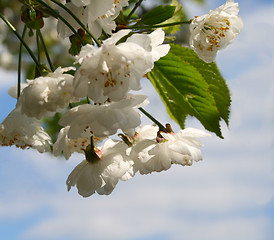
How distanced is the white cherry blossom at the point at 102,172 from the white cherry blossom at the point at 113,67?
20 cm

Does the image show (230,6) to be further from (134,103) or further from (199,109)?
(134,103)

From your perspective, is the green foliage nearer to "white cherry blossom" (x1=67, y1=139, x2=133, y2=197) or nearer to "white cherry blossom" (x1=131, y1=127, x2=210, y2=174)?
"white cherry blossom" (x1=131, y1=127, x2=210, y2=174)

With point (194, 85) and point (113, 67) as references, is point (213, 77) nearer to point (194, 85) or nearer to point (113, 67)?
point (194, 85)

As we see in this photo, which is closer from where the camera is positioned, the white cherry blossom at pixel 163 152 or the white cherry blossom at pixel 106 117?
the white cherry blossom at pixel 106 117

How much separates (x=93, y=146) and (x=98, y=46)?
245mm

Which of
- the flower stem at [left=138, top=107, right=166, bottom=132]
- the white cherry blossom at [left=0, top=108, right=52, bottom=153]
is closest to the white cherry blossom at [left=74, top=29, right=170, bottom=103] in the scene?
the flower stem at [left=138, top=107, right=166, bottom=132]

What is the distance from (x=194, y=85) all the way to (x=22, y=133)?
0.37m

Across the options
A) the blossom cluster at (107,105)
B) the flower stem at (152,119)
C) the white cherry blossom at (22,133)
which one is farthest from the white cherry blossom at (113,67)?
the white cherry blossom at (22,133)

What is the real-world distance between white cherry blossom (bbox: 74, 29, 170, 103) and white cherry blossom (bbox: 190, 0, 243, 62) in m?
0.28

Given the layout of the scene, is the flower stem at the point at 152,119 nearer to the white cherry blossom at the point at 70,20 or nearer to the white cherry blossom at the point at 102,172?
the white cherry blossom at the point at 102,172

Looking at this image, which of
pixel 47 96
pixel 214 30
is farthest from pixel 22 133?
pixel 214 30

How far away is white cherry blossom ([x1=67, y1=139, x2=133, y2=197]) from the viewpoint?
2.98 ft

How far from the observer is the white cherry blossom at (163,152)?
94 centimetres

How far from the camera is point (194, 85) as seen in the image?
0.97 metres
